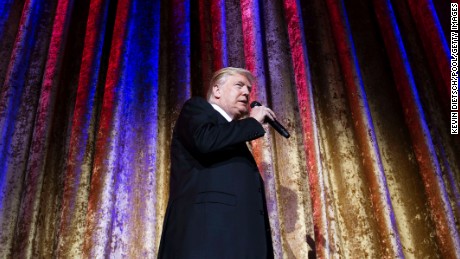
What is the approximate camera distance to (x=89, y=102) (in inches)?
100

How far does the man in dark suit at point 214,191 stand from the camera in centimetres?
128

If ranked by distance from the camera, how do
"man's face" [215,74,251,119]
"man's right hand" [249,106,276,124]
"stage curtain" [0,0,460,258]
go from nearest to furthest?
"man's right hand" [249,106,276,124] → "man's face" [215,74,251,119] → "stage curtain" [0,0,460,258]

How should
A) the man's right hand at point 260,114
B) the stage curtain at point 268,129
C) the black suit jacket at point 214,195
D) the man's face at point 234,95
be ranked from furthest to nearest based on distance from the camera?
the stage curtain at point 268,129
the man's face at point 234,95
the man's right hand at point 260,114
the black suit jacket at point 214,195

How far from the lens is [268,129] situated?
236 cm

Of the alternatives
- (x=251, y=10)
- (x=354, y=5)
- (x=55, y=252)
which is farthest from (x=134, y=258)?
(x=354, y=5)

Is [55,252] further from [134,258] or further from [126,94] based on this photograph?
[126,94]

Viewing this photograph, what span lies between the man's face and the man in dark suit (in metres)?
0.12

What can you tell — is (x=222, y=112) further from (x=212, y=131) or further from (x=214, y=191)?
(x=214, y=191)

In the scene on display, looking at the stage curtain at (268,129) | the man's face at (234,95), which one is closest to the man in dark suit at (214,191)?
the man's face at (234,95)

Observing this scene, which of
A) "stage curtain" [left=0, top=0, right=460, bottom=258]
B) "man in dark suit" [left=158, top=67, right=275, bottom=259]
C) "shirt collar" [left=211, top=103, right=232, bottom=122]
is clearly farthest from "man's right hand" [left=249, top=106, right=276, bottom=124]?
"stage curtain" [left=0, top=0, right=460, bottom=258]

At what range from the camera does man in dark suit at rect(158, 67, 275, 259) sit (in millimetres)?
1283

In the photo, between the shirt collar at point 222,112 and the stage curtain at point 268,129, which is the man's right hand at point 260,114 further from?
the stage curtain at point 268,129

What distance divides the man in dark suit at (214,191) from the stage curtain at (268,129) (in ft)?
2.65

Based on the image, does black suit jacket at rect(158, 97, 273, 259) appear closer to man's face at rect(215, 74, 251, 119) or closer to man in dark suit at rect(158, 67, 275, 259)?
man in dark suit at rect(158, 67, 275, 259)
